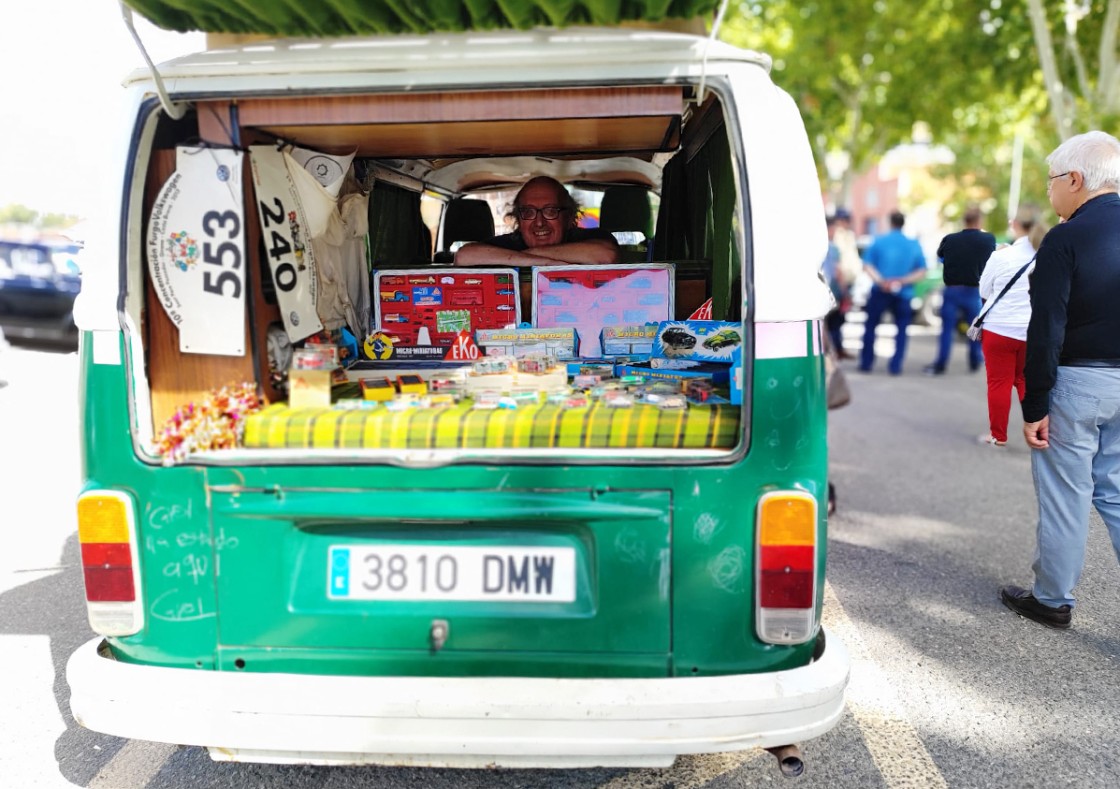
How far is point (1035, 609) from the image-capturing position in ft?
12.1

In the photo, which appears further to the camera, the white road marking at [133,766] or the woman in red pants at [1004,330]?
the woman in red pants at [1004,330]

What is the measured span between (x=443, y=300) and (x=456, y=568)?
180 centimetres

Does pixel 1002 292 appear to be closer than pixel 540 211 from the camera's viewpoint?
Yes

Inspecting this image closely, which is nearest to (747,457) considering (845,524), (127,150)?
(127,150)

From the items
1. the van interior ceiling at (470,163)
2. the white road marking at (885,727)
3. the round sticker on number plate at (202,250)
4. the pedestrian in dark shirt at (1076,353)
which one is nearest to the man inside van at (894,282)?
the van interior ceiling at (470,163)

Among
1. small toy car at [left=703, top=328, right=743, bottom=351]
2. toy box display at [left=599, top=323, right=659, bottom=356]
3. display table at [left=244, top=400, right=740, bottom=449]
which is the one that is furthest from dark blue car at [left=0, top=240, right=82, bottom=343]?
small toy car at [left=703, top=328, right=743, bottom=351]

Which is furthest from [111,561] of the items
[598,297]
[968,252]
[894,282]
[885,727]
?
[894,282]

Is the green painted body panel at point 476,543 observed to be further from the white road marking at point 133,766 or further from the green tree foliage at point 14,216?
the green tree foliage at point 14,216

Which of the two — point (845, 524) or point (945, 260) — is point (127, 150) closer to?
point (945, 260)

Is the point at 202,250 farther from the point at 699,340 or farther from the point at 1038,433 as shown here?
the point at 1038,433

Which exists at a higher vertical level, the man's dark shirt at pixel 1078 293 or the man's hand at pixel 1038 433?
the man's dark shirt at pixel 1078 293

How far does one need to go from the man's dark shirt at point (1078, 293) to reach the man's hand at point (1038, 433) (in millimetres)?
109

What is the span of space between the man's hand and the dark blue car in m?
12.0

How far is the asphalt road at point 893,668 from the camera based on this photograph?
263 centimetres
